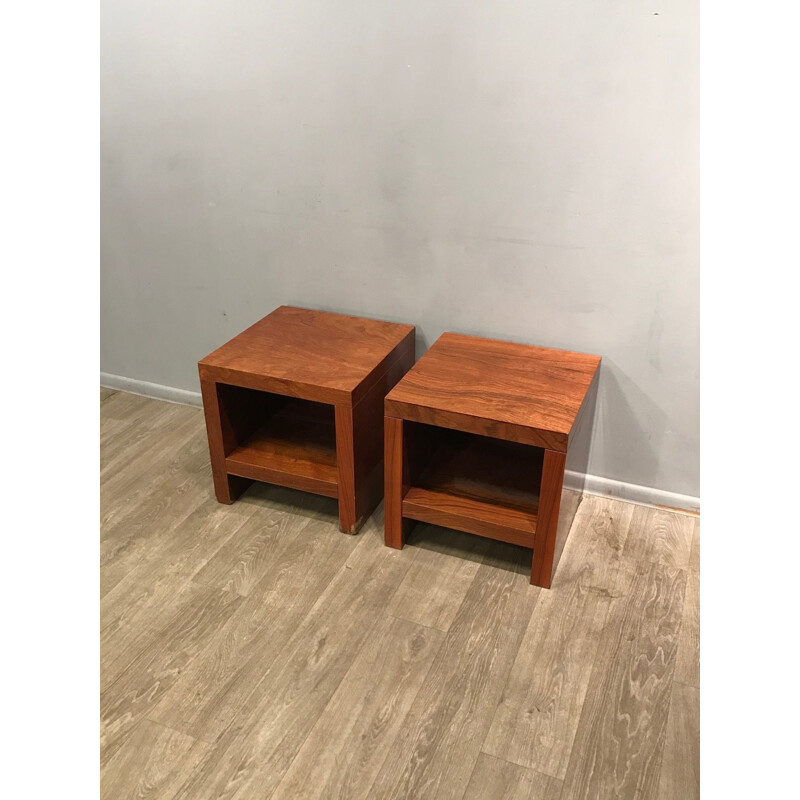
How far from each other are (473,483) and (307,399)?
499 millimetres

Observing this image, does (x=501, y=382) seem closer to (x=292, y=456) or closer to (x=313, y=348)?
(x=313, y=348)

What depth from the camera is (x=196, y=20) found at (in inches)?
82.5

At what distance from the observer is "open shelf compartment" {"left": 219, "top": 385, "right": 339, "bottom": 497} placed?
81.5 inches

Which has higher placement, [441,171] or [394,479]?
[441,171]

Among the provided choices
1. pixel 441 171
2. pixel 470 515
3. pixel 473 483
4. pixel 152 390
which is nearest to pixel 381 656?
pixel 470 515

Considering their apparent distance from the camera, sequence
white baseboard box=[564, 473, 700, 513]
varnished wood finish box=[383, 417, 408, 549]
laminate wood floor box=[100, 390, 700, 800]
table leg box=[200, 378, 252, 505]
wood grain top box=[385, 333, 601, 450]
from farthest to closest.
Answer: white baseboard box=[564, 473, 700, 513], table leg box=[200, 378, 252, 505], varnished wood finish box=[383, 417, 408, 549], wood grain top box=[385, 333, 601, 450], laminate wood floor box=[100, 390, 700, 800]

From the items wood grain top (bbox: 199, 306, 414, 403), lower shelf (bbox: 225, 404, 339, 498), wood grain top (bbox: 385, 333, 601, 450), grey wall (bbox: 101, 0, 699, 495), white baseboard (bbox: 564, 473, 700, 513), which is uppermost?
grey wall (bbox: 101, 0, 699, 495)

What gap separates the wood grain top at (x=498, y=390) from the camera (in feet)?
5.63

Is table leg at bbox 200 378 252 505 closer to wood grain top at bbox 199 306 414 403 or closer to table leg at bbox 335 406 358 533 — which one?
wood grain top at bbox 199 306 414 403

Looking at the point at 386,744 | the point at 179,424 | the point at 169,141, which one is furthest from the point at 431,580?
the point at 169,141

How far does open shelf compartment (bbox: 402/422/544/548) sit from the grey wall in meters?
0.29

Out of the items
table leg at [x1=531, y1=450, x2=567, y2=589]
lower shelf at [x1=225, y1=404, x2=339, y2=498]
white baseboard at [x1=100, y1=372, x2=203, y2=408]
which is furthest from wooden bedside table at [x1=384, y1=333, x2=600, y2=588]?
white baseboard at [x1=100, y1=372, x2=203, y2=408]

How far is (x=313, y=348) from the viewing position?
6.82 ft
